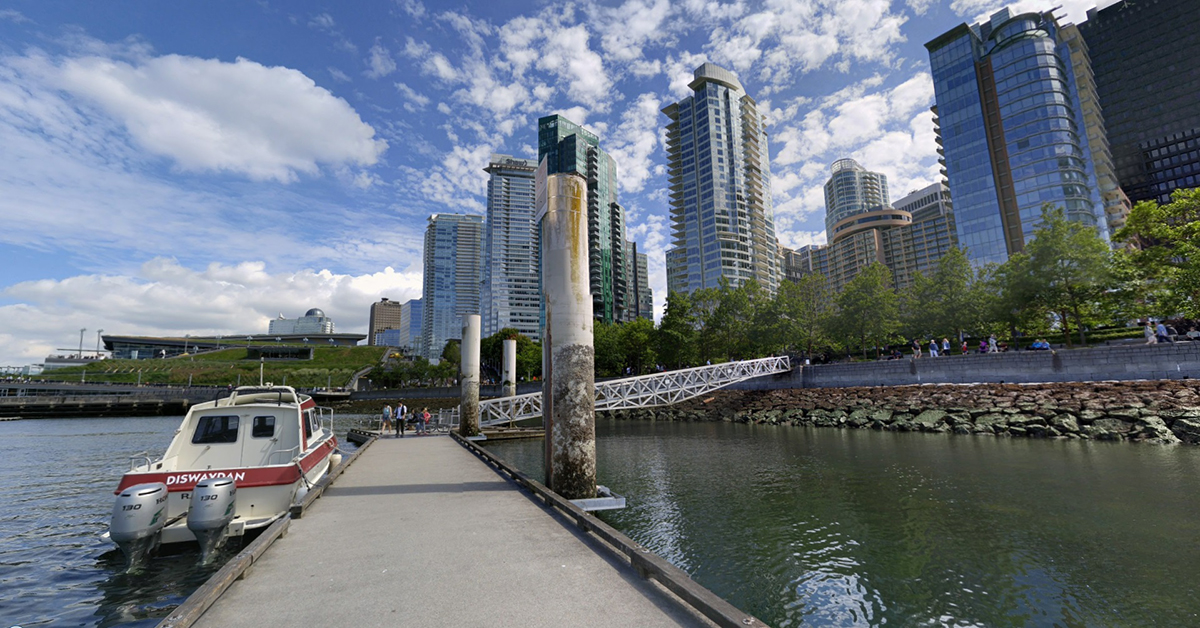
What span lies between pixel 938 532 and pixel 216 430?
1794 centimetres

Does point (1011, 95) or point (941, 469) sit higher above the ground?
point (1011, 95)

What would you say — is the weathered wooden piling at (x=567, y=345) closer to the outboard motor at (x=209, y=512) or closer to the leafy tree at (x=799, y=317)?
the outboard motor at (x=209, y=512)

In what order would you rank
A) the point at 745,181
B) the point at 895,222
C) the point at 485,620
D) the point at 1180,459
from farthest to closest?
the point at 895,222 → the point at 745,181 → the point at 1180,459 → the point at 485,620

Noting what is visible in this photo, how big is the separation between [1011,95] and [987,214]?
22.9m

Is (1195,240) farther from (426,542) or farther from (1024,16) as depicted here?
(1024,16)

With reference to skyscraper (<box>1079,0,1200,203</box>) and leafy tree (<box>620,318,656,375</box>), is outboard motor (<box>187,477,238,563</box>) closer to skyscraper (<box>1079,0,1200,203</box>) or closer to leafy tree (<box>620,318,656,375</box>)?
leafy tree (<box>620,318,656,375</box>)

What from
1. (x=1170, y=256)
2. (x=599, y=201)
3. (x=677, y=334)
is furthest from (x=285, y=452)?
(x=599, y=201)

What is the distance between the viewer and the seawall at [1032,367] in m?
27.4

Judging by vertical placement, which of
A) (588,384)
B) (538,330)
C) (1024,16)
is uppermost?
(1024,16)

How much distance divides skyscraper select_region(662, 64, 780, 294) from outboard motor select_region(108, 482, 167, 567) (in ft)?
427

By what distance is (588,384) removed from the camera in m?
12.7

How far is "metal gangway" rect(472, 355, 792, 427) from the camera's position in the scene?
38.7m

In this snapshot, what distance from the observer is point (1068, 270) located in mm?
38500

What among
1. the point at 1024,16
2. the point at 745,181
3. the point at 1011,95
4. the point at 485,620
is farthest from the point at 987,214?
the point at 485,620
